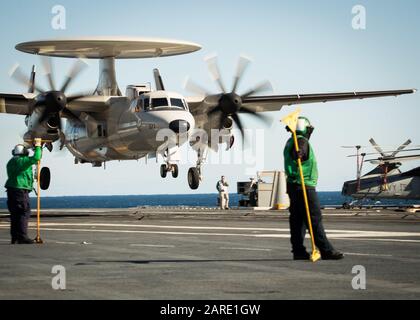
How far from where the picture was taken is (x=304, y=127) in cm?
1446

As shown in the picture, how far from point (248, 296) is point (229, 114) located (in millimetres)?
33625

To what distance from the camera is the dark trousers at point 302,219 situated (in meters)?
14.1

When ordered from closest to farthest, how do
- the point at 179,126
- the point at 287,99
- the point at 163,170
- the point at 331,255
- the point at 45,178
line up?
the point at 331,255, the point at 179,126, the point at 163,170, the point at 45,178, the point at 287,99

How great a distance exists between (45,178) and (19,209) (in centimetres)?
2653

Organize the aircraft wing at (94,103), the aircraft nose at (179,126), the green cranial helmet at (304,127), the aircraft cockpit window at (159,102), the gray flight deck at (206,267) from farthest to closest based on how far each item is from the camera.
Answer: the aircraft wing at (94,103), the aircraft cockpit window at (159,102), the aircraft nose at (179,126), the green cranial helmet at (304,127), the gray flight deck at (206,267)

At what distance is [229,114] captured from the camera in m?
43.2

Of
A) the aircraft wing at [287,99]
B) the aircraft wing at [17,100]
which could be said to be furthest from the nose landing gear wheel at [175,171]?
the aircraft wing at [17,100]

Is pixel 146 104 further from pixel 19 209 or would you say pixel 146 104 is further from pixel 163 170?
pixel 19 209

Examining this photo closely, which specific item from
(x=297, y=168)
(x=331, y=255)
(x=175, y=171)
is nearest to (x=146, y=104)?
(x=175, y=171)

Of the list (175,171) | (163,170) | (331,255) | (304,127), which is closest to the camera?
(331,255)

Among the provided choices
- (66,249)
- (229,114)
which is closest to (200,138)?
(229,114)

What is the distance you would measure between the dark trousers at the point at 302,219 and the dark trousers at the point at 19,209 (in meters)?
7.13

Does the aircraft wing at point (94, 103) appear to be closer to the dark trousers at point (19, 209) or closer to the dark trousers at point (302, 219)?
the dark trousers at point (19, 209)
